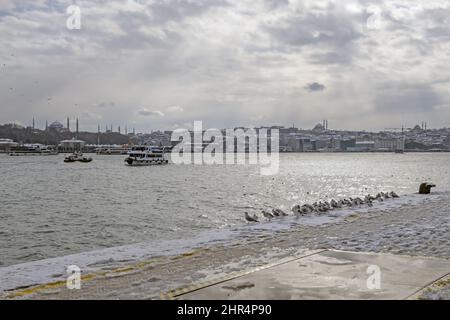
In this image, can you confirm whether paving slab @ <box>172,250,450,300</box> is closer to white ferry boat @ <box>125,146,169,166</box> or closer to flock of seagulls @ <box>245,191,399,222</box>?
flock of seagulls @ <box>245,191,399,222</box>

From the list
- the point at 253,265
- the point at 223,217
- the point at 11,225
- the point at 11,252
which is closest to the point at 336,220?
the point at 253,265

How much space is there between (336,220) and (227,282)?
27.7ft

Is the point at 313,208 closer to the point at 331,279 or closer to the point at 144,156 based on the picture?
the point at 331,279

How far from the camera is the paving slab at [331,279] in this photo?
607 cm

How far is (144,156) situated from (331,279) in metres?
105

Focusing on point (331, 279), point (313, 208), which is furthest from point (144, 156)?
point (331, 279)

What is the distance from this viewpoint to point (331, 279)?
6.82 m

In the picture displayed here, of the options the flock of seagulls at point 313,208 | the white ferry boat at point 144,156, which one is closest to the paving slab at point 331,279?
the flock of seagulls at point 313,208

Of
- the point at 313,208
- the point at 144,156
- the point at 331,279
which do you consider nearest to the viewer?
the point at 331,279

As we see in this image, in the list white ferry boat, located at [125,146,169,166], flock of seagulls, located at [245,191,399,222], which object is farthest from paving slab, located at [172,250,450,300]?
white ferry boat, located at [125,146,169,166]

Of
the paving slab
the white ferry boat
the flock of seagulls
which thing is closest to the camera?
the paving slab

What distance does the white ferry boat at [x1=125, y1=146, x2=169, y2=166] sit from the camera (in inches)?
4178

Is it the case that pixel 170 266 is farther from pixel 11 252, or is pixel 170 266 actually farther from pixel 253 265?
pixel 11 252

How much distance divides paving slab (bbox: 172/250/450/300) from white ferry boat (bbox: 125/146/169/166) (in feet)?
326
